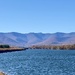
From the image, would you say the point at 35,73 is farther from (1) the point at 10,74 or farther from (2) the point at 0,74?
(2) the point at 0,74

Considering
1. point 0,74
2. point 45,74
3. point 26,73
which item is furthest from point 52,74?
point 0,74

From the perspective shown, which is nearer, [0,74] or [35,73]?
[0,74]

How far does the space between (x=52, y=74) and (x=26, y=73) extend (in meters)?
6.28

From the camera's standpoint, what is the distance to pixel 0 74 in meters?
51.2

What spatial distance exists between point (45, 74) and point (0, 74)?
15.1m

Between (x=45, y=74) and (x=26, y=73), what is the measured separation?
4.64 m

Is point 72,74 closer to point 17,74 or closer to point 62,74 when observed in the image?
point 62,74

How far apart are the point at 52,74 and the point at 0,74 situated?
51.2ft

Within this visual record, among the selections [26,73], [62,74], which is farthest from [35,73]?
[62,74]

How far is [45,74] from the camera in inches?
2499

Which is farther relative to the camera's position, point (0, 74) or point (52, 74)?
point (52, 74)

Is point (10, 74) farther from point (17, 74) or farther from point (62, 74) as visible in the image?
point (62, 74)

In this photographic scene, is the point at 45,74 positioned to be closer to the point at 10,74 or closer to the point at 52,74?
the point at 52,74

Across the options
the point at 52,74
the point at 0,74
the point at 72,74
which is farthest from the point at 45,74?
the point at 0,74
